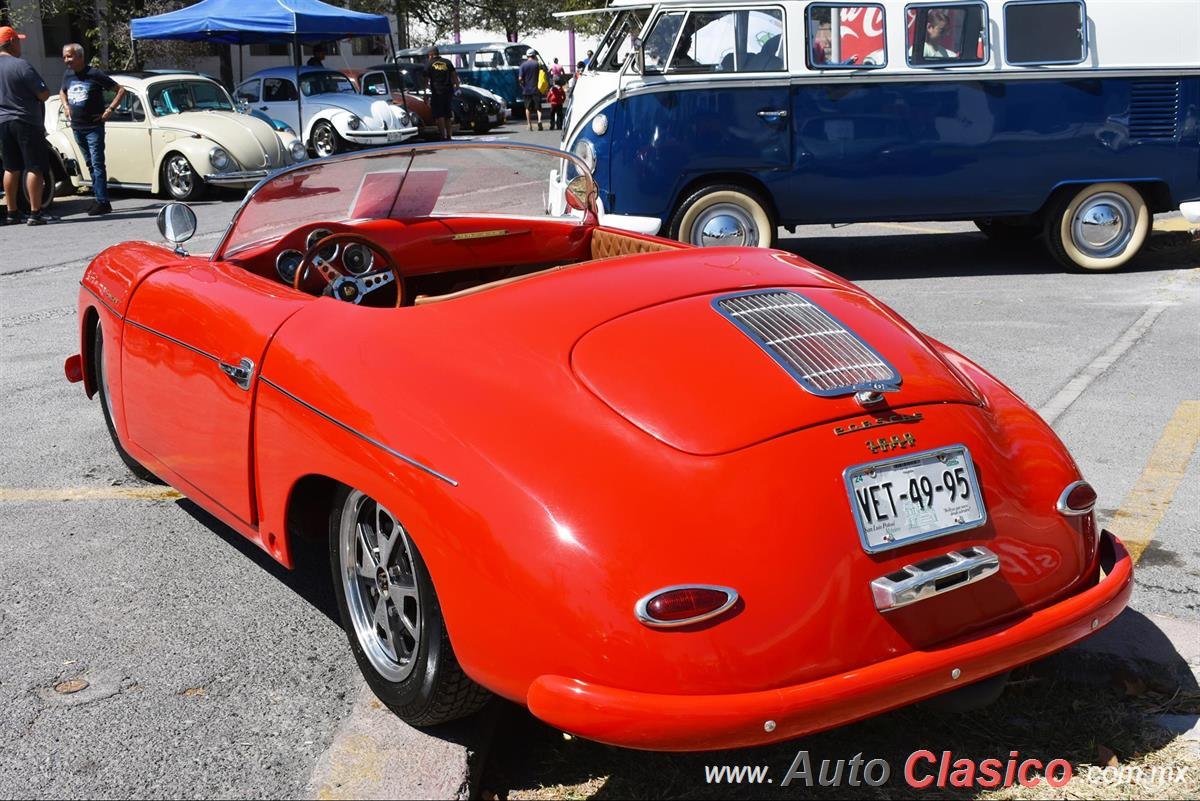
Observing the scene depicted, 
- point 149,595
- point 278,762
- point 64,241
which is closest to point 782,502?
point 278,762

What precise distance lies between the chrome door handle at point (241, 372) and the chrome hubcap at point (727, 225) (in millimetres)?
6244

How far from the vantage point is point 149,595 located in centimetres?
395

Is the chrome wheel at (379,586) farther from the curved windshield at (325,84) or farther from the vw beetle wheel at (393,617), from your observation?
the curved windshield at (325,84)

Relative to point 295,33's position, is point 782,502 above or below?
below

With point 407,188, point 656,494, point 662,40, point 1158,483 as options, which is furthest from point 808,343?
point 662,40

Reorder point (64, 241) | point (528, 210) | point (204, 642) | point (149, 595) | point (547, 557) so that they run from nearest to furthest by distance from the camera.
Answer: point (547, 557) → point (204, 642) → point (149, 595) → point (528, 210) → point (64, 241)

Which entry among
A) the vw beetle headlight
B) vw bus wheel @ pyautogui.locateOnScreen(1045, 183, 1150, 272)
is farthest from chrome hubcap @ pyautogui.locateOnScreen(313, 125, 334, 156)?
vw bus wheel @ pyautogui.locateOnScreen(1045, 183, 1150, 272)

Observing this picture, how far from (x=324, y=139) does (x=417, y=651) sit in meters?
18.8

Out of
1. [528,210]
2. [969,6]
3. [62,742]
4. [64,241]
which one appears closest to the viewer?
[62,742]

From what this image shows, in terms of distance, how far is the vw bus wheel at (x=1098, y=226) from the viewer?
9570mm

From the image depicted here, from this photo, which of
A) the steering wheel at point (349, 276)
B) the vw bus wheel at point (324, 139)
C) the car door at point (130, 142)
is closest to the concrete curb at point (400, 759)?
the steering wheel at point (349, 276)

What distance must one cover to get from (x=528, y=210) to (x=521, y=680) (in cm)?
252

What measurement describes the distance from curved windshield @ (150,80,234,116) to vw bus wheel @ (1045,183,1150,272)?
35.8 ft

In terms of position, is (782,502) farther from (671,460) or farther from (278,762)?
(278,762)
